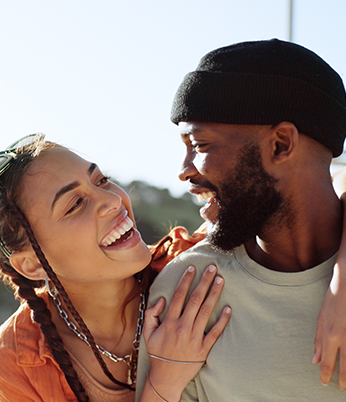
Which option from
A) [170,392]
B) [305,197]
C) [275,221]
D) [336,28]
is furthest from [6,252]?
[336,28]

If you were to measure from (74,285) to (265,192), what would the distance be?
993 millimetres

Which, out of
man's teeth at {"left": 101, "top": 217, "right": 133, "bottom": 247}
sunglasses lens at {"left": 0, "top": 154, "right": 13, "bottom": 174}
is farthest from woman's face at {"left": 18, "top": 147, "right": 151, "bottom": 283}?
sunglasses lens at {"left": 0, "top": 154, "right": 13, "bottom": 174}

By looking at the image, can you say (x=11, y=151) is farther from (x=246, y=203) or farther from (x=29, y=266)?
(x=246, y=203)

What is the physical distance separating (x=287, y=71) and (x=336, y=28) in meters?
1.33

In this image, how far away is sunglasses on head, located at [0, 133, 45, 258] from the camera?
6.32 feet

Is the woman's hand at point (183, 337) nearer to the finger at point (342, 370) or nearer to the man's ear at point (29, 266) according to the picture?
the finger at point (342, 370)

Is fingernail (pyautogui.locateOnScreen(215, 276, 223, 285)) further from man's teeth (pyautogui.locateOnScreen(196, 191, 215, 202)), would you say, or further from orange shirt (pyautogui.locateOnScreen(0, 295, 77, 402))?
orange shirt (pyautogui.locateOnScreen(0, 295, 77, 402))

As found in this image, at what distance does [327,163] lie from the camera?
173 centimetres

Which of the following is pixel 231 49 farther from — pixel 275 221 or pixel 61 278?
pixel 61 278

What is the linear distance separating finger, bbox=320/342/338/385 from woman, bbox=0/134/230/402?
40cm

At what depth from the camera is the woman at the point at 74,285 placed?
1.83 m

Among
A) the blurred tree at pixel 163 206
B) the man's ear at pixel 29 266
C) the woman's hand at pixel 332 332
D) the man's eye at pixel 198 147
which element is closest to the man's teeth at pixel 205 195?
the man's eye at pixel 198 147

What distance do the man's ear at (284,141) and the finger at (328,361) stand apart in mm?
644

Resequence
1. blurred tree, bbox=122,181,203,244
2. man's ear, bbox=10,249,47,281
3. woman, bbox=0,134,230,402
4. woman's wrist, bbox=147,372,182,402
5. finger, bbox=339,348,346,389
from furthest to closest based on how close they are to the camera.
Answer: blurred tree, bbox=122,181,203,244 < man's ear, bbox=10,249,47,281 < woman, bbox=0,134,230,402 < woman's wrist, bbox=147,372,182,402 < finger, bbox=339,348,346,389
